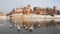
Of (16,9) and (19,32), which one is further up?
(16,9)

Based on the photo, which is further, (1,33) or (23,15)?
(23,15)

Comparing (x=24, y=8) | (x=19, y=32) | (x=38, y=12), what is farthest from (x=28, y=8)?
(x=19, y=32)

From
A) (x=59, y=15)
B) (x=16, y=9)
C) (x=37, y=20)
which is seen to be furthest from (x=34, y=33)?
(x=37, y=20)

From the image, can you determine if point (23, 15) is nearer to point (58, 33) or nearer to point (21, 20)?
point (21, 20)

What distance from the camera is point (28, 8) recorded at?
8.05 metres

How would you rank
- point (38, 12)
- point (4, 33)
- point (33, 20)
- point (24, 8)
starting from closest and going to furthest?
point (4, 33) < point (24, 8) < point (38, 12) < point (33, 20)

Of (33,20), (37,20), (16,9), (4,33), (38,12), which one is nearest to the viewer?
(4,33)

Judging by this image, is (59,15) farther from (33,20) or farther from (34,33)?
(34,33)

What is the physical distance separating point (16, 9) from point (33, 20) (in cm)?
249

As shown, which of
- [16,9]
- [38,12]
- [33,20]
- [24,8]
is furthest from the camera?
[33,20]

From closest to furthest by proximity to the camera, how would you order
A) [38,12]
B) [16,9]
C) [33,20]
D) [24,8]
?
[16,9] < [24,8] < [38,12] < [33,20]

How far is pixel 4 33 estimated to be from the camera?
19.6 ft

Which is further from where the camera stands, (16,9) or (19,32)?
(16,9)

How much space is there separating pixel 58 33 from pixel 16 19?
147 inches
